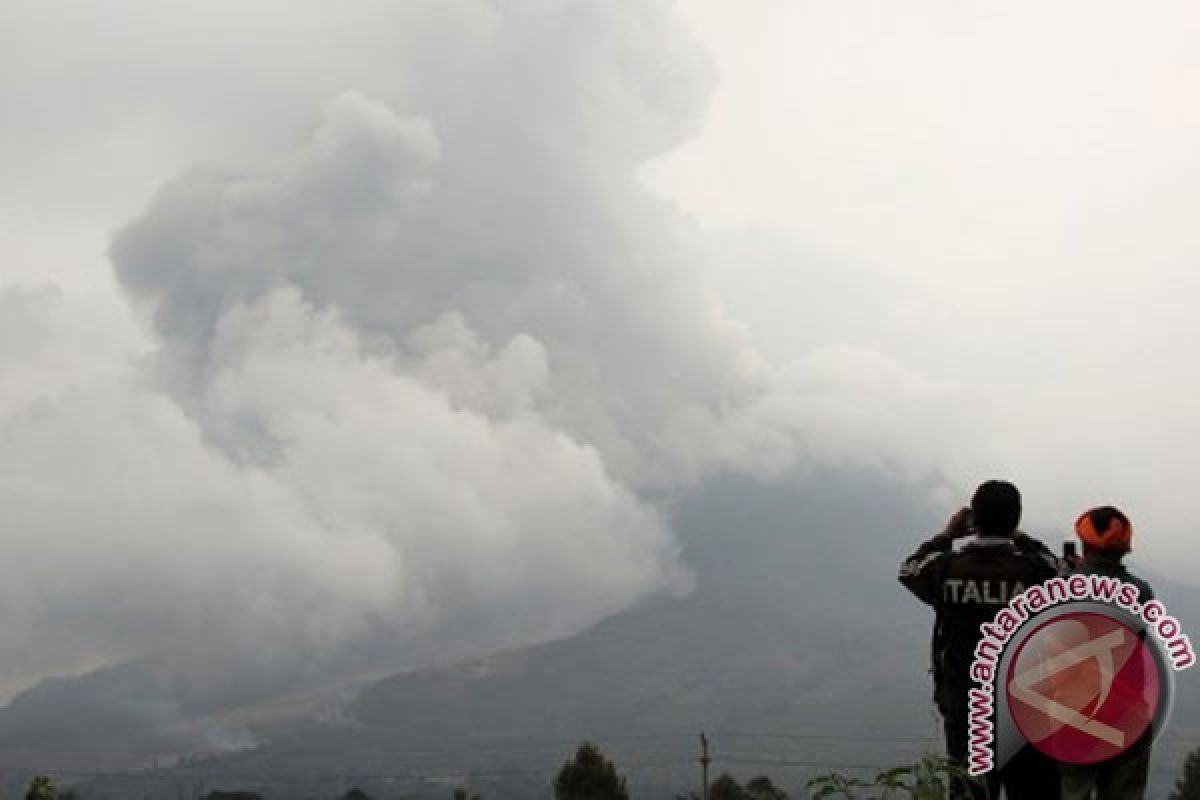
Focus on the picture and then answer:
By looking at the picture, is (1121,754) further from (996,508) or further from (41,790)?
(41,790)

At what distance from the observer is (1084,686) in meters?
5.80

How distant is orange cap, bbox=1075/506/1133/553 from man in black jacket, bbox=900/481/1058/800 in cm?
117

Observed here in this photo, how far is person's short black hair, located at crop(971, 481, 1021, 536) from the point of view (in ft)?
27.0

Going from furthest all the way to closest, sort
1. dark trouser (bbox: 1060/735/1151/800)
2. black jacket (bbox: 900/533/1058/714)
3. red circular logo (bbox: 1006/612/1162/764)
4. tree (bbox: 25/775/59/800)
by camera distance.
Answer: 1. tree (bbox: 25/775/59/800)
2. black jacket (bbox: 900/533/1058/714)
3. dark trouser (bbox: 1060/735/1151/800)
4. red circular logo (bbox: 1006/612/1162/764)

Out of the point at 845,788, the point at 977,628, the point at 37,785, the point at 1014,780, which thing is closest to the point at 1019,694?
the point at 845,788

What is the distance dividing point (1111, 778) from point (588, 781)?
148 meters

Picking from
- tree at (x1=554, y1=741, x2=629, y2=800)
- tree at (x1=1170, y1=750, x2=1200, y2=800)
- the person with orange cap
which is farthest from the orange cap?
tree at (x1=1170, y1=750, x2=1200, y2=800)

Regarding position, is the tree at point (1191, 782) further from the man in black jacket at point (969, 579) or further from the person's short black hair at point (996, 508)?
the person's short black hair at point (996, 508)

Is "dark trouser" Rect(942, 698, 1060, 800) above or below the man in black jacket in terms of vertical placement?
below

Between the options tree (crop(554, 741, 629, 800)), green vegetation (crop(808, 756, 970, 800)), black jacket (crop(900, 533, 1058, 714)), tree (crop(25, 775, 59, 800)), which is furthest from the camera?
tree (crop(554, 741, 629, 800))

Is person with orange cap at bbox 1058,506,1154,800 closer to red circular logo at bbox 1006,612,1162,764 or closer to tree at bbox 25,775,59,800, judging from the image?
red circular logo at bbox 1006,612,1162,764

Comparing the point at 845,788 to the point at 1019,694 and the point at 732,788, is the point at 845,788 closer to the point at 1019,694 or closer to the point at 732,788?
the point at 1019,694

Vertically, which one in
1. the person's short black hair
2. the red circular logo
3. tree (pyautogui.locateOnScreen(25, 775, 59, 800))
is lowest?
the red circular logo

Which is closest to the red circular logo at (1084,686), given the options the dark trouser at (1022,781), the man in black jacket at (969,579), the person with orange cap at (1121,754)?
the person with orange cap at (1121,754)
